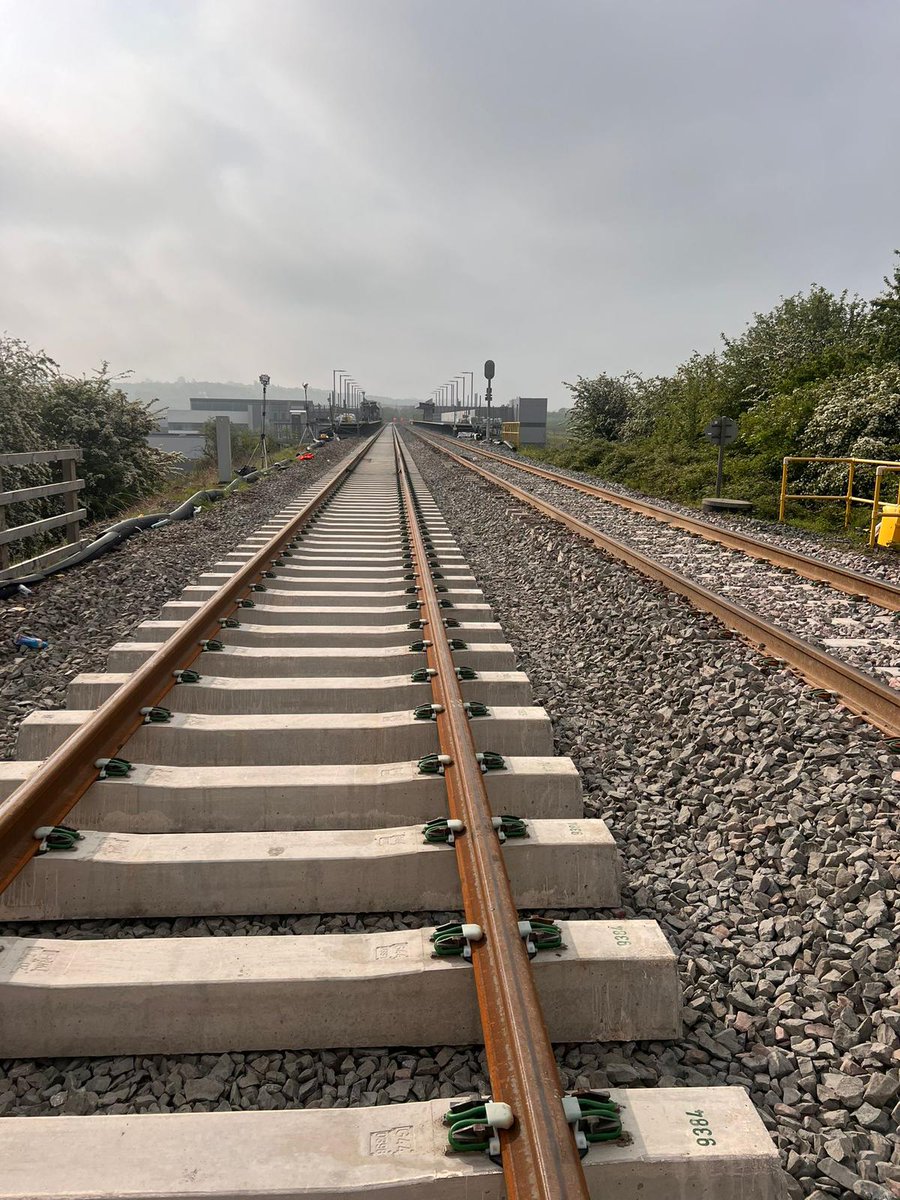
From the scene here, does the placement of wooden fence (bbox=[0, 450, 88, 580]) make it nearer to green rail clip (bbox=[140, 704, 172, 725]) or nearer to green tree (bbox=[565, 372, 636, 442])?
green rail clip (bbox=[140, 704, 172, 725])

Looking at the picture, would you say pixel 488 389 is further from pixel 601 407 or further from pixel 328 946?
pixel 328 946

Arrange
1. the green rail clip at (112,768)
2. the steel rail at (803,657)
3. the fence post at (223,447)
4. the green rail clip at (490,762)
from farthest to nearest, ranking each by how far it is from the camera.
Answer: the fence post at (223,447), the steel rail at (803,657), the green rail clip at (490,762), the green rail clip at (112,768)

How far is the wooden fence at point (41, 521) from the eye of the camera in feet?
24.1

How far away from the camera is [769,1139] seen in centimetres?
174

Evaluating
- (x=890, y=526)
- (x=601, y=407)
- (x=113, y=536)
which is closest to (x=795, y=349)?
(x=601, y=407)

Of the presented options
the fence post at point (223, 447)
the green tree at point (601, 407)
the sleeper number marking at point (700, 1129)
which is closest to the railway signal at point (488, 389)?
the green tree at point (601, 407)

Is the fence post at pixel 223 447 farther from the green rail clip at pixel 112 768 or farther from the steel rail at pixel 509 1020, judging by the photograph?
the steel rail at pixel 509 1020

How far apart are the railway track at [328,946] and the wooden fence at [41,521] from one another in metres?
3.93

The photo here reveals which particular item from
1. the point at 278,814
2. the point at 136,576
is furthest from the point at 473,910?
the point at 136,576

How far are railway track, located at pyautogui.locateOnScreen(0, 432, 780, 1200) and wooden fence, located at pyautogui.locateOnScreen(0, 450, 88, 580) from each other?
393 cm

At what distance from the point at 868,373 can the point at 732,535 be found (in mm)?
9421

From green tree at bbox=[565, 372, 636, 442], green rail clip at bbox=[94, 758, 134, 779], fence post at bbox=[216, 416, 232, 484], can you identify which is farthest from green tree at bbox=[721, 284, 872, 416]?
green rail clip at bbox=[94, 758, 134, 779]

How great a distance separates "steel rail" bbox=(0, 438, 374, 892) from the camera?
2592 mm

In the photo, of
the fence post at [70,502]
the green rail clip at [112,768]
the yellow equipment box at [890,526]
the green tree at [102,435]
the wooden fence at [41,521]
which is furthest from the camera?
the green tree at [102,435]
